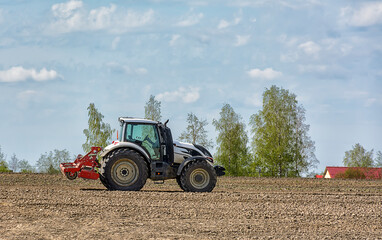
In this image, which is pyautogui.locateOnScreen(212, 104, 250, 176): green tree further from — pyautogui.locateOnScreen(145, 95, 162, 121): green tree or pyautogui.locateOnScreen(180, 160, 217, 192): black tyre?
pyautogui.locateOnScreen(180, 160, 217, 192): black tyre

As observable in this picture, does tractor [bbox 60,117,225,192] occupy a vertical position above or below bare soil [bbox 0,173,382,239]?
above

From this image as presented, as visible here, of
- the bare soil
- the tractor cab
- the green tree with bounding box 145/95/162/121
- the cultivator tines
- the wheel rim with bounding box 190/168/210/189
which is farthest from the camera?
the green tree with bounding box 145/95/162/121

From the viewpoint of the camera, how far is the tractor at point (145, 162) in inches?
695

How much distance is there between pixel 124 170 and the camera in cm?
1778

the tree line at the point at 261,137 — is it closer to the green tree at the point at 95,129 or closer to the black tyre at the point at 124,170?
the green tree at the point at 95,129

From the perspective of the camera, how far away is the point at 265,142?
49688mm

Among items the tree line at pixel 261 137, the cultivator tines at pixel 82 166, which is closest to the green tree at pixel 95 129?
the tree line at pixel 261 137

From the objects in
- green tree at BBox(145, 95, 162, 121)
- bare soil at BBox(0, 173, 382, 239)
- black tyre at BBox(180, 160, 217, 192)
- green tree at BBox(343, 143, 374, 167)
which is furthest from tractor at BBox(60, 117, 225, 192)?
green tree at BBox(343, 143, 374, 167)

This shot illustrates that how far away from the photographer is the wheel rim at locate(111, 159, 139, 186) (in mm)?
17688

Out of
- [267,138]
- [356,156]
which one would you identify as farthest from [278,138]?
[356,156]

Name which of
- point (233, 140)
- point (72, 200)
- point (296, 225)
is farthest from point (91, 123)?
point (296, 225)

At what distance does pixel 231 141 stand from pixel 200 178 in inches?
1377

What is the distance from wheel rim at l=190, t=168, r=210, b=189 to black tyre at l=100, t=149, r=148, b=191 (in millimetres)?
1654

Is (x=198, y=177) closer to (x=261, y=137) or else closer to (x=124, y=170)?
(x=124, y=170)
